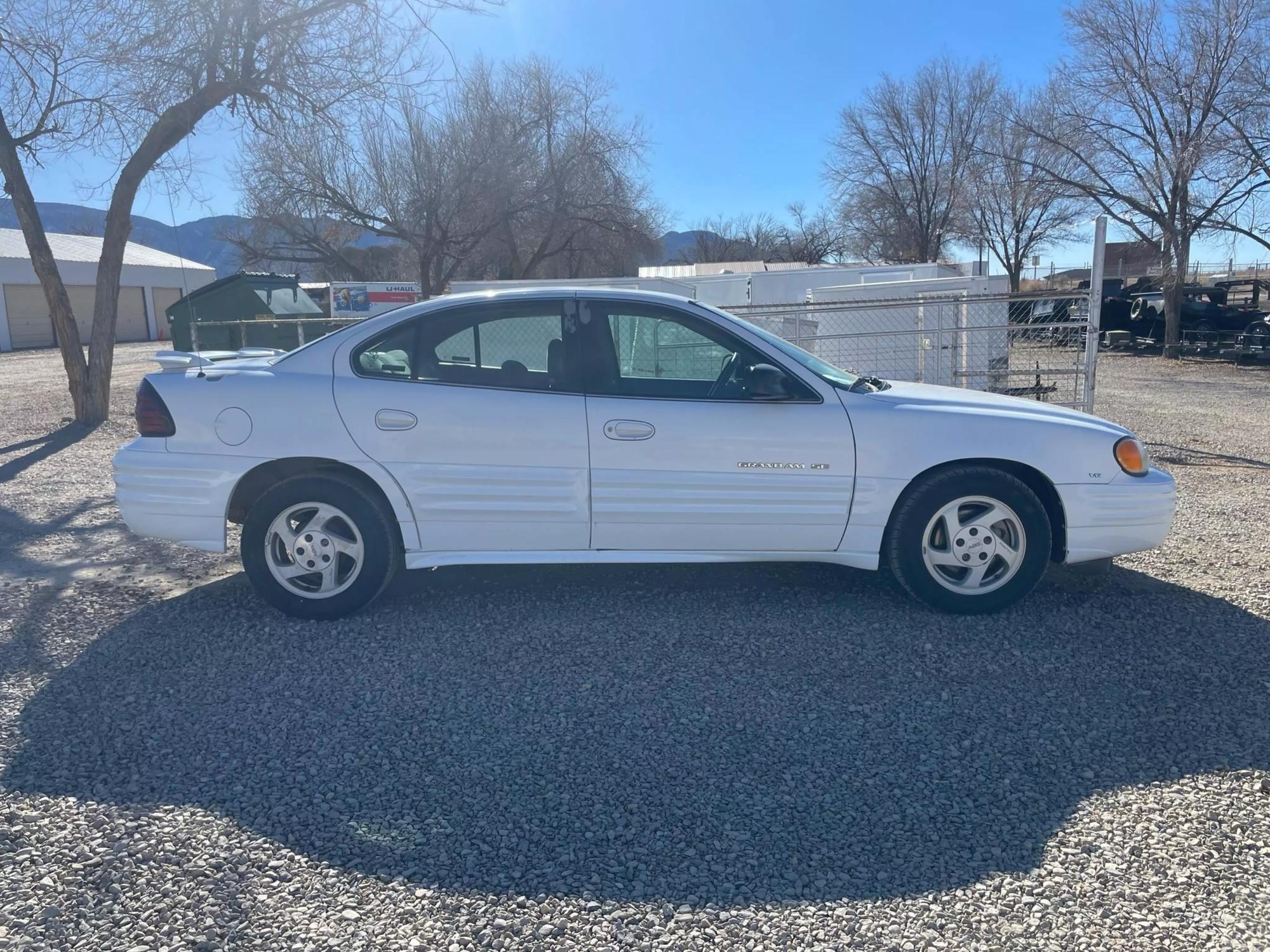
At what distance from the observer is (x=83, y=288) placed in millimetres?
40938

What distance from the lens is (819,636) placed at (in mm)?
4645

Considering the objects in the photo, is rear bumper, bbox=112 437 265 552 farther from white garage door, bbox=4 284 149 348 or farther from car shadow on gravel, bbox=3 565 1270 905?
white garage door, bbox=4 284 149 348

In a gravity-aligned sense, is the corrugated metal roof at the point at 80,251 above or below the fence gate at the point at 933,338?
A: above

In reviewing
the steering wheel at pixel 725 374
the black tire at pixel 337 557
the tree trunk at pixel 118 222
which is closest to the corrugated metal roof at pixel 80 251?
the tree trunk at pixel 118 222

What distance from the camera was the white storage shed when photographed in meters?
38.0

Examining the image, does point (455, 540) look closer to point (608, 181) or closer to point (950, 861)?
point (950, 861)

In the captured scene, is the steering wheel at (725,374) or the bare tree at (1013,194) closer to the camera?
the steering wheel at (725,374)

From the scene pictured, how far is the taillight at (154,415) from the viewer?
487 centimetres

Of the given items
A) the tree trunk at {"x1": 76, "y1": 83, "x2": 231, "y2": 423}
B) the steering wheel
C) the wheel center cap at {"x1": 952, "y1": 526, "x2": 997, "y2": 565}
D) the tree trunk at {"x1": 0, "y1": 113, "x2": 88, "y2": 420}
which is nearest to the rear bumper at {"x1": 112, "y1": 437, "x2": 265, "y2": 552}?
the steering wheel

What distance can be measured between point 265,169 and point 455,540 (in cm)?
2735

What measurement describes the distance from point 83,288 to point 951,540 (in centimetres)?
4437

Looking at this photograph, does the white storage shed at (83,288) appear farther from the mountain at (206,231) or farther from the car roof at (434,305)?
the car roof at (434,305)

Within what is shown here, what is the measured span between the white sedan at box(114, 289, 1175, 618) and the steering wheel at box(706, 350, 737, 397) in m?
0.01

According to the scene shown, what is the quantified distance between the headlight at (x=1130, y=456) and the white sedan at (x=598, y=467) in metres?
0.01
